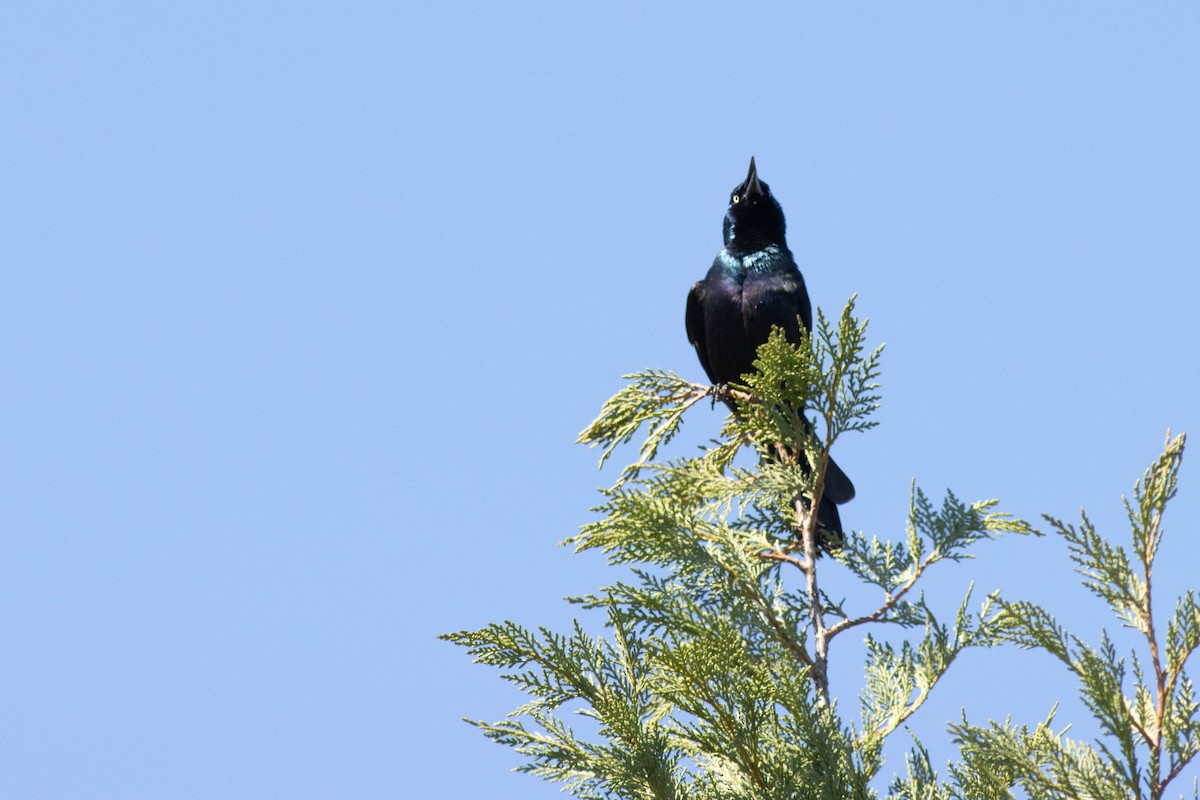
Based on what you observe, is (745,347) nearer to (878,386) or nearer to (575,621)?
(878,386)

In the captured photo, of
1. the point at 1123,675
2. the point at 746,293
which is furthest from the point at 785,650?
the point at 746,293

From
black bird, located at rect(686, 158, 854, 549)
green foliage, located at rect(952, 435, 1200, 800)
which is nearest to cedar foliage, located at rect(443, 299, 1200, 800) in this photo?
green foliage, located at rect(952, 435, 1200, 800)

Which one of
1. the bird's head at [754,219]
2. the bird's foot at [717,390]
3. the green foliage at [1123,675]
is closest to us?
the green foliage at [1123,675]

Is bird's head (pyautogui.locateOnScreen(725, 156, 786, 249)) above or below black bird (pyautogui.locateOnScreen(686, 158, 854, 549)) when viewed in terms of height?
above

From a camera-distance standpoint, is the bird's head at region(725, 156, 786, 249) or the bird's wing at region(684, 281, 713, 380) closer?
the bird's wing at region(684, 281, 713, 380)

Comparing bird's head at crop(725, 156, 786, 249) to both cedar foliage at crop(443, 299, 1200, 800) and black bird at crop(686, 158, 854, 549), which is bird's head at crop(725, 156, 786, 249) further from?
cedar foliage at crop(443, 299, 1200, 800)

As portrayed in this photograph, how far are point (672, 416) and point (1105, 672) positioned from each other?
1994mm

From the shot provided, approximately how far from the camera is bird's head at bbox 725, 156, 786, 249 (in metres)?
6.43

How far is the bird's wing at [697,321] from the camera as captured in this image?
6.33m

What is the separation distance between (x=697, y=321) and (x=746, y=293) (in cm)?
42

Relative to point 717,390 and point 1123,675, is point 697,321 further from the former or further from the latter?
point 1123,675

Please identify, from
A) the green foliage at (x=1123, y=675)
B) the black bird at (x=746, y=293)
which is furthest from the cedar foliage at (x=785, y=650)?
the black bird at (x=746, y=293)

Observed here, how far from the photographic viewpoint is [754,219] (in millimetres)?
6480

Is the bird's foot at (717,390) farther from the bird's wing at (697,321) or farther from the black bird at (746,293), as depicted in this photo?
the bird's wing at (697,321)
